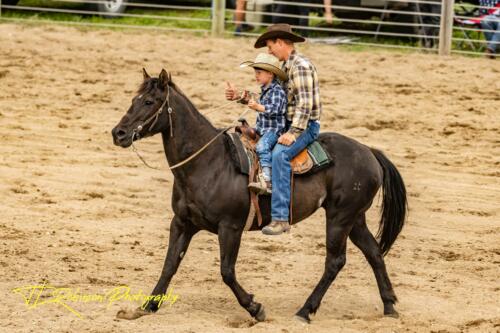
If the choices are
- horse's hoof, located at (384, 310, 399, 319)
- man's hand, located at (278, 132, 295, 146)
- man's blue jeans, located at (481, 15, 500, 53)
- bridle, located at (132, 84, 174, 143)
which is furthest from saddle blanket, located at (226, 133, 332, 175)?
man's blue jeans, located at (481, 15, 500, 53)

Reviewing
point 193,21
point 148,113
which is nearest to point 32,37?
point 193,21

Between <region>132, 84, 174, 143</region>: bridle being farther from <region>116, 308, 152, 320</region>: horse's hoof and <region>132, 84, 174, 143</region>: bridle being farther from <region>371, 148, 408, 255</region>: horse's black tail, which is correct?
<region>371, 148, 408, 255</region>: horse's black tail

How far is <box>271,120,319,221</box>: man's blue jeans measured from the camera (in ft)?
29.6

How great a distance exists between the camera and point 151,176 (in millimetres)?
13234

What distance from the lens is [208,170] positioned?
8.99 m

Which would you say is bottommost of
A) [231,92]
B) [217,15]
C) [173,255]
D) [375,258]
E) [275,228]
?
Result: [375,258]

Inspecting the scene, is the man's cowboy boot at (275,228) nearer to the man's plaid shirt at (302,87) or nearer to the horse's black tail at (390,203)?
the man's plaid shirt at (302,87)

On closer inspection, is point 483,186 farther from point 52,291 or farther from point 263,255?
point 52,291

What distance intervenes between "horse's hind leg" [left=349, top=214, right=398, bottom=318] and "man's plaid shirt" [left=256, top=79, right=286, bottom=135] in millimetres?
1132

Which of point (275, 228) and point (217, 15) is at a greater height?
point (217, 15)

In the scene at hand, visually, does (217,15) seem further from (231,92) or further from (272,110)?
(231,92)

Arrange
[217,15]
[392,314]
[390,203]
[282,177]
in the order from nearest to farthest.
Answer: [282,177], [392,314], [390,203], [217,15]

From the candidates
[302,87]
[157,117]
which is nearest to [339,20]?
[302,87]

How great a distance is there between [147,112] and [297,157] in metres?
1.24
